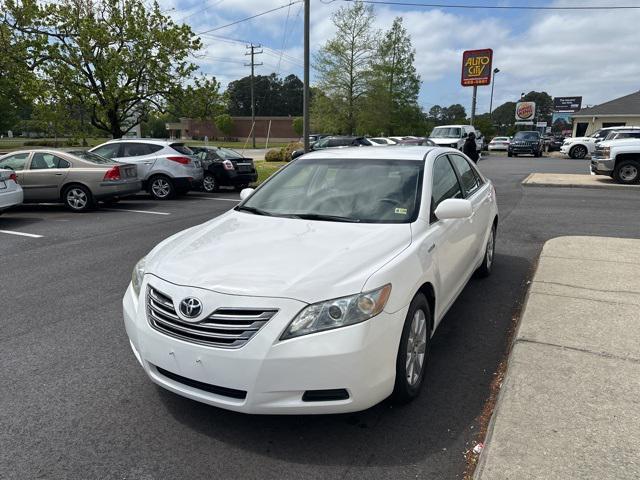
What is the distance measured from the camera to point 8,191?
373 inches

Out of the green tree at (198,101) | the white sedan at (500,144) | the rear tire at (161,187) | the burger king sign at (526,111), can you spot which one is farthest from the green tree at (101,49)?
the burger king sign at (526,111)

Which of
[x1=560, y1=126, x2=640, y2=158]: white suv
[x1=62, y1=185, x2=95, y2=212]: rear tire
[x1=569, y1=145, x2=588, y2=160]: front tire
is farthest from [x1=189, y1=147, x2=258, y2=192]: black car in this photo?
[x1=569, y1=145, x2=588, y2=160]: front tire

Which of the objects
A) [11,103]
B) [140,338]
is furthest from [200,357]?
[11,103]

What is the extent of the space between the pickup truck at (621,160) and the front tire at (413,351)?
1419 centimetres

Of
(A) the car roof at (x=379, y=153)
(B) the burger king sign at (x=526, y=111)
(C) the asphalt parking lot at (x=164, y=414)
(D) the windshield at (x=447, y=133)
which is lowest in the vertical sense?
(C) the asphalt parking lot at (x=164, y=414)

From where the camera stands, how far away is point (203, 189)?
15188 millimetres

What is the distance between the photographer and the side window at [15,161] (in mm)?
11008

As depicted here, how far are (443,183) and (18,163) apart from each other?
10.7 metres

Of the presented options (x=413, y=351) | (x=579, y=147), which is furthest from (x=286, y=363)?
(x=579, y=147)

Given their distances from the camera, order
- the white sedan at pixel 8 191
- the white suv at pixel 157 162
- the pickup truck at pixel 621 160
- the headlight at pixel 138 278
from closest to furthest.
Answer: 1. the headlight at pixel 138 278
2. the white sedan at pixel 8 191
3. the white suv at pixel 157 162
4. the pickup truck at pixel 621 160

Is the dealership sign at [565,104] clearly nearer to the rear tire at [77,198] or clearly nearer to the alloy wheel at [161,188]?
the alloy wheel at [161,188]

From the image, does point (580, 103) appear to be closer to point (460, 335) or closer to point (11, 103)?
point (11, 103)

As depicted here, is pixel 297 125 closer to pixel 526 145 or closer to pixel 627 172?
pixel 526 145

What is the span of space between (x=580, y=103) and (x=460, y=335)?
80977 mm
